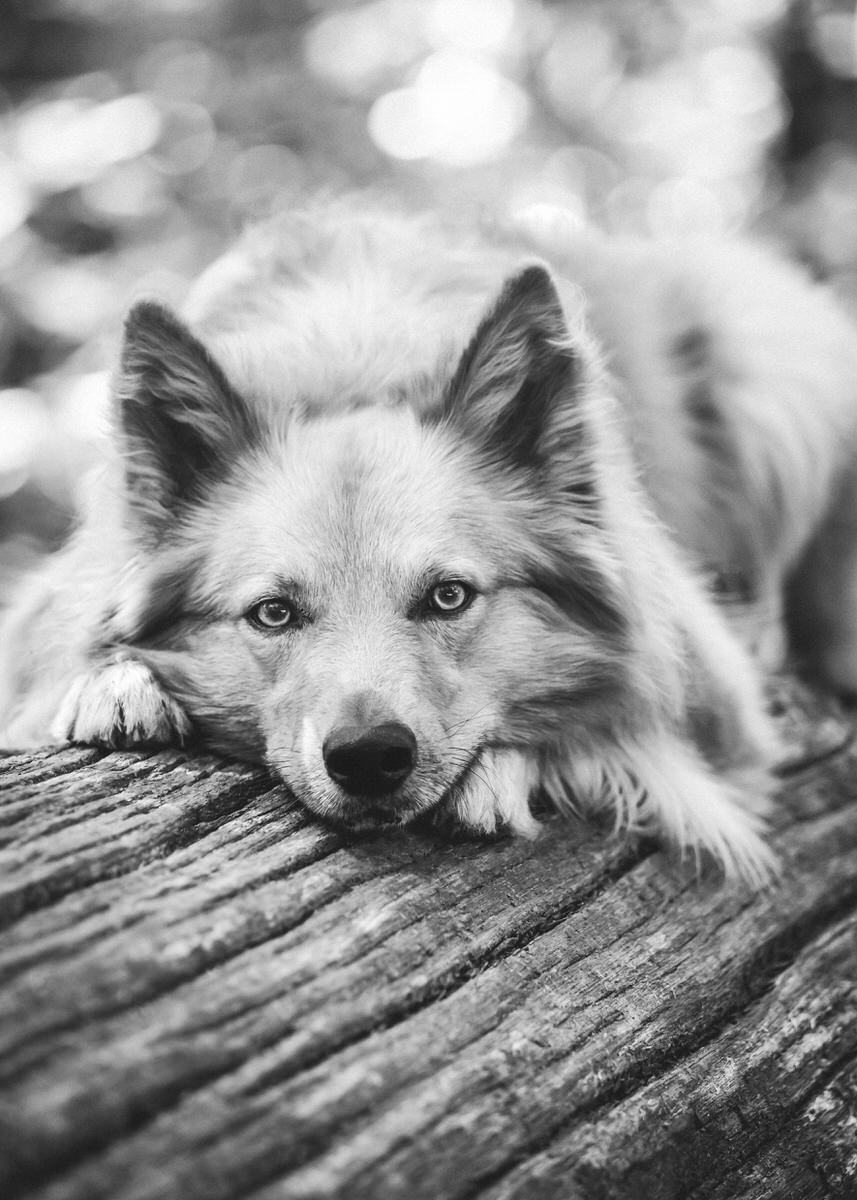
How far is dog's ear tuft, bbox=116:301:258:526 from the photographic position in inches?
109

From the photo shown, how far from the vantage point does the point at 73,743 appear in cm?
251

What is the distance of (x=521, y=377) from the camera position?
2.92m

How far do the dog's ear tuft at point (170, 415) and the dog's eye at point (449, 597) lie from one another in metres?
0.68

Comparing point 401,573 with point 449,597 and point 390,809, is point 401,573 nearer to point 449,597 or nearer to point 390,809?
point 449,597

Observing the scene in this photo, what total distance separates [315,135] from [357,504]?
579 cm

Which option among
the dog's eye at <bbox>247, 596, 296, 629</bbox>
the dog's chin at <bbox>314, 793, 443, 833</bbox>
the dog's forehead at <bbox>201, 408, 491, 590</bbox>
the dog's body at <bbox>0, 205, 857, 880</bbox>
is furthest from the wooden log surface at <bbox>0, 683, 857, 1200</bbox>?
the dog's forehead at <bbox>201, 408, 491, 590</bbox>

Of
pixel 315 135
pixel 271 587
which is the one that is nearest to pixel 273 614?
pixel 271 587

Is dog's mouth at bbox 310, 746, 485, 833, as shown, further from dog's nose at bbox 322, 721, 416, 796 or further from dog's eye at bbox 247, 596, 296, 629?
dog's eye at bbox 247, 596, 296, 629

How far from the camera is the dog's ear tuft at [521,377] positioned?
279 cm

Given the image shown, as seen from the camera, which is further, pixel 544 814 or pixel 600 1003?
pixel 544 814

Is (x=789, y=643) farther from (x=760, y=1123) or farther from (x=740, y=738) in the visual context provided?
(x=760, y=1123)

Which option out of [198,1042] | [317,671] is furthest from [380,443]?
[198,1042]

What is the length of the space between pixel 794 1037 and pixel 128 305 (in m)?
2.33

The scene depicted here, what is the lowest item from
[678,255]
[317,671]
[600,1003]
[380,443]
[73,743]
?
[600,1003]
